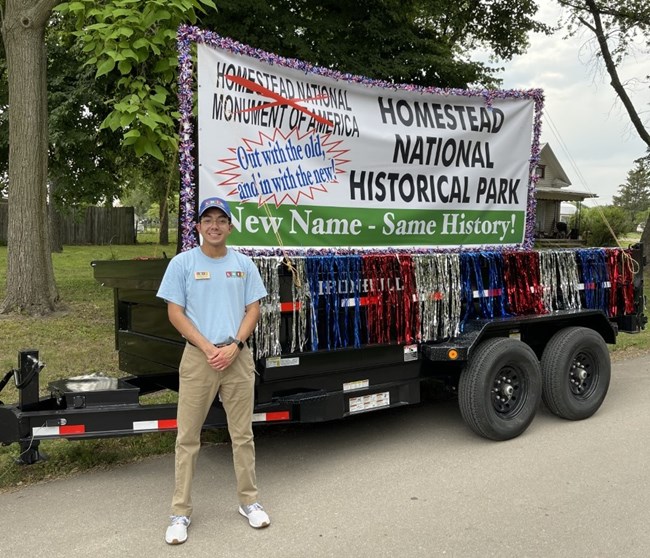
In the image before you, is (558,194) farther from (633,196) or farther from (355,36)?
(633,196)

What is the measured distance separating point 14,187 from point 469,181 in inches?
275

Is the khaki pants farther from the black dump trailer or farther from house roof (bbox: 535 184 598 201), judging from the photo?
house roof (bbox: 535 184 598 201)

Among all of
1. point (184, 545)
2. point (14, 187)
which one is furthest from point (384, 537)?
point (14, 187)

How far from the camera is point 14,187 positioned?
32.4ft

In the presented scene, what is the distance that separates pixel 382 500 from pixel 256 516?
2.76 ft

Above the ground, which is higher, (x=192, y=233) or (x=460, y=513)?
(x=192, y=233)

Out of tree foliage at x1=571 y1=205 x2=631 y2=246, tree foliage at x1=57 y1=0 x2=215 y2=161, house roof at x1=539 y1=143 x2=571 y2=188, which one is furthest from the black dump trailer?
house roof at x1=539 y1=143 x2=571 y2=188

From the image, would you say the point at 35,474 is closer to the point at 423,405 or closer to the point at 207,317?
the point at 207,317

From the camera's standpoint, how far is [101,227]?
3534cm

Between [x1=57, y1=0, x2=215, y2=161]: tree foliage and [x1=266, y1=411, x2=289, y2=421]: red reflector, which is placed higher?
[x1=57, y1=0, x2=215, y2=161]: tree foliage

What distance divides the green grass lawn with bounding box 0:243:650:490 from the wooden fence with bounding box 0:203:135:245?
67.3 feet

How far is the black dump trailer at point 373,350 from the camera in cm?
409

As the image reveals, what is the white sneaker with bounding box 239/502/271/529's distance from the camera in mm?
3662

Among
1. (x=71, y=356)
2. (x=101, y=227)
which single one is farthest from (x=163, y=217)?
(x=101, y=227)
